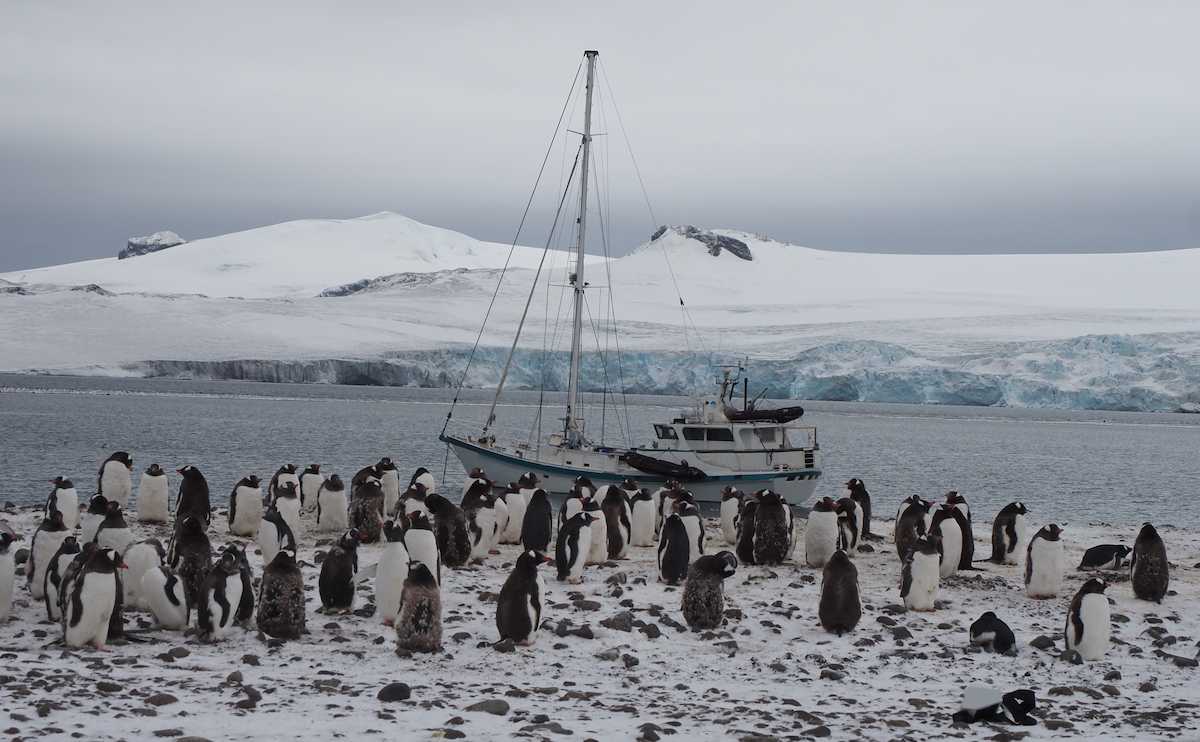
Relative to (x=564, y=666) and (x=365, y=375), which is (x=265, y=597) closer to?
(x=564, y=666)

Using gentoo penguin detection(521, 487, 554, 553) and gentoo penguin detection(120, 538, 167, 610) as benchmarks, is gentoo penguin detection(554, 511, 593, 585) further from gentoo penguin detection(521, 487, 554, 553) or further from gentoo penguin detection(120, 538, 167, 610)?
gentoo penguin detection(120, 538, 167, 610)

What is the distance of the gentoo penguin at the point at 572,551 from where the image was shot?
12.3 meters

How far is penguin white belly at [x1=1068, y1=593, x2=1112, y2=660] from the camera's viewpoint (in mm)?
10102

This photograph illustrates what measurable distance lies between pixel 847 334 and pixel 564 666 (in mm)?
84598

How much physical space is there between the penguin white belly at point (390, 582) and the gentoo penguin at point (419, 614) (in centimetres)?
88

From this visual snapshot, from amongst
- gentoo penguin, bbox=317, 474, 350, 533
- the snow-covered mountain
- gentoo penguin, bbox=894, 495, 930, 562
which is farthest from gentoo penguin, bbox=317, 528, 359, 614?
the snow-covered mountain

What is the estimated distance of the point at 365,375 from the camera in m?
89.4

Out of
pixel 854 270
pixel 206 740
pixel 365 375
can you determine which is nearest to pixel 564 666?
pixel 206 740

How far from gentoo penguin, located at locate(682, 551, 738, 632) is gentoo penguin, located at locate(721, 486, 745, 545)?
639 centimetres

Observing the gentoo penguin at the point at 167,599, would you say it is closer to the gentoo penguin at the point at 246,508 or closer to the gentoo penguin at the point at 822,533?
the gentoo penguin at the point at 246,508

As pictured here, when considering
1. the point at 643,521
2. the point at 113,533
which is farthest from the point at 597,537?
the point at 113,533

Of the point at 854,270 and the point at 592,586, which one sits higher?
the point at 854,270

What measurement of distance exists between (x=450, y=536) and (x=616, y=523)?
231cm

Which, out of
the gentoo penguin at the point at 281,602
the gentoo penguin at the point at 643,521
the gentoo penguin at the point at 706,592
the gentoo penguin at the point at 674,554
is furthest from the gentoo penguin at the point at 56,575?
the gentoo penguin at the point at 643,521
